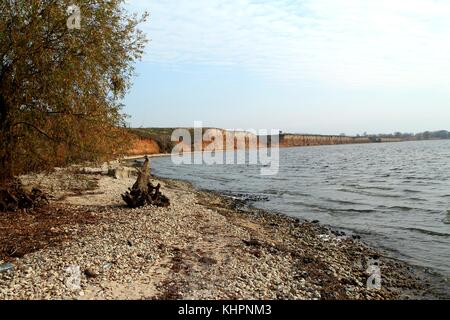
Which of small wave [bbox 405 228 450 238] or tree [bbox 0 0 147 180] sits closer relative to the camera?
tree [bbox 0 0 147 180]

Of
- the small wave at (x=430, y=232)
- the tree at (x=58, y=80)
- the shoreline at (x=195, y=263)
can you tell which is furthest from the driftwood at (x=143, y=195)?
the small wave at (x=430, y=232)

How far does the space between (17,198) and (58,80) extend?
6.20m

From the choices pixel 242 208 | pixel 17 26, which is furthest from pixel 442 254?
pixel 17 26

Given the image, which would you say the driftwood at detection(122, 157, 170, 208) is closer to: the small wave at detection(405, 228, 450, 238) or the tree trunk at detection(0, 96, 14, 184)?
the tree trunk at detection(0, 96, 14, 184)

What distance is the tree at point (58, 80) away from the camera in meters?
14.9

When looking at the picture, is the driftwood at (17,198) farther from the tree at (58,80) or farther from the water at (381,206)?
the water at (381,206)

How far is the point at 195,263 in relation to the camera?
12.2 meters

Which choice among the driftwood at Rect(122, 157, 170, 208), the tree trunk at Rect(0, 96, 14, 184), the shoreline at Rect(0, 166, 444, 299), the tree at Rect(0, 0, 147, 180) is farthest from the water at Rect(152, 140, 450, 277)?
the tree trunk at Rect(0, 96, 14, 184)

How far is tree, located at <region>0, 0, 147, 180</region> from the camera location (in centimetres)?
1491

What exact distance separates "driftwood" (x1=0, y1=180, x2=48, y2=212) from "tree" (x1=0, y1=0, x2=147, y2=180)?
769 mm

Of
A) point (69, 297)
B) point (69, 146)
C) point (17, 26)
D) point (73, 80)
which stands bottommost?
point (69, 297)

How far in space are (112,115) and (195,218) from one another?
6.38 meters
